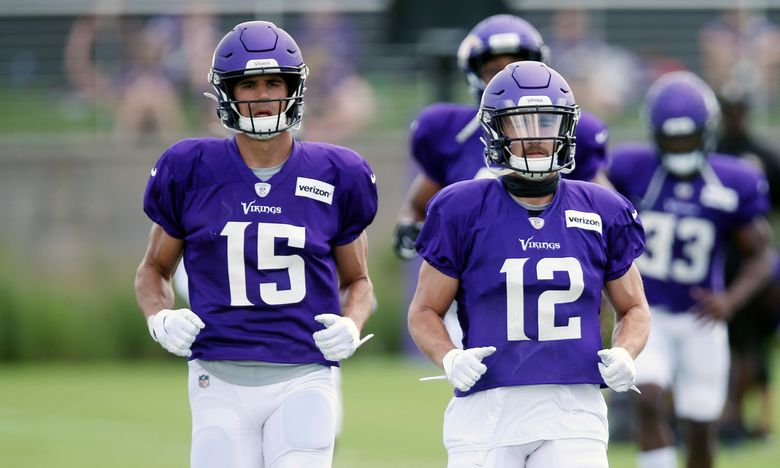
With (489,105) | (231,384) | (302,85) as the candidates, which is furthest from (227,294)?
(489,105)

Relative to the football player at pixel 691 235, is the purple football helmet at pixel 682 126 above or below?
above

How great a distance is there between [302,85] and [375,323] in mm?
9201

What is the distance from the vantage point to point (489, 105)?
498 cm

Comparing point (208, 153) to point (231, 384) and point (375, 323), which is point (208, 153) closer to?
point (231, 384)

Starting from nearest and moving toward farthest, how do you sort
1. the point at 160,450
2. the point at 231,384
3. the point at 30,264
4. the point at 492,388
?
the point at 492,388 < the point at 231,384 < the point at 160,450 < the point at 30,264

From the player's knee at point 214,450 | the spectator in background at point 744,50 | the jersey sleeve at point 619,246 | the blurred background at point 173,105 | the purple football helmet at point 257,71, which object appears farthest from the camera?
the spectator in background at point 744,50

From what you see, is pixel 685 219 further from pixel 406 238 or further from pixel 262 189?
pixel 262 189

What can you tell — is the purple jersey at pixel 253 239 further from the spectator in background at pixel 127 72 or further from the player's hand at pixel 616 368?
the spectator in background at pixel 127 72

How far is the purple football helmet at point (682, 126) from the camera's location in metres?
7.81

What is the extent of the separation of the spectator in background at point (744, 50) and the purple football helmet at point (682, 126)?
8.01 metres

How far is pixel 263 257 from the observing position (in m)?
5.16

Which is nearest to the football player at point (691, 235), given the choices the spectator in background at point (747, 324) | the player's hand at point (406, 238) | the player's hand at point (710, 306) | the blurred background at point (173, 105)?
the player's hand at point (710, 306)

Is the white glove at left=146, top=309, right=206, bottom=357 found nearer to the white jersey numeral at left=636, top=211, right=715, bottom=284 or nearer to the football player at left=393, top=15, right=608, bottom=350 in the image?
the football player at left=393, top=15, right=608, bottom=350

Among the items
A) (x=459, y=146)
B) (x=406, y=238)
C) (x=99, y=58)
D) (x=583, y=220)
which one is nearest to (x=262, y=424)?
(x=583, y=220)
